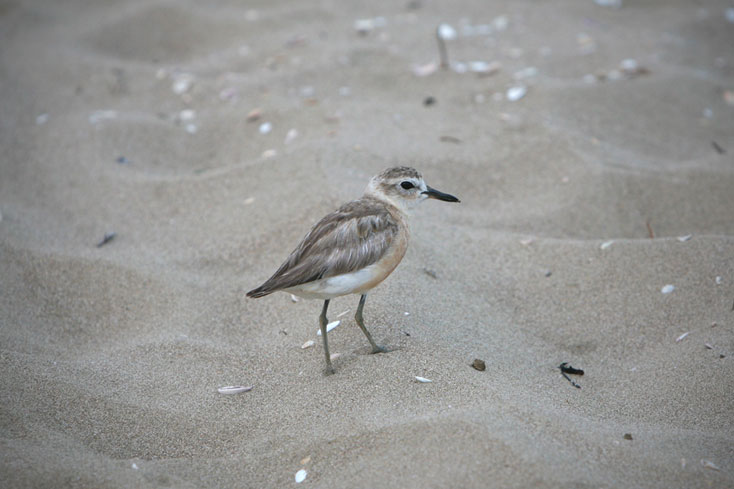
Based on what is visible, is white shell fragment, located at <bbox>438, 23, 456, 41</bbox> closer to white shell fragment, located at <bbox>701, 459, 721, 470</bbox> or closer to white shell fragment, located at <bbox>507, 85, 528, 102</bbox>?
white shell fragment, located at <bbox>507, 85, 528, 102</bbox>

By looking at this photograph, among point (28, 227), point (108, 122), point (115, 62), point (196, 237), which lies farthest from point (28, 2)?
point (196, 237)

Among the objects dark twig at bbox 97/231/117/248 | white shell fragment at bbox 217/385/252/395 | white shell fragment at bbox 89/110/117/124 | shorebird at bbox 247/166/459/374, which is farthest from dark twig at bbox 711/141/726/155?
white shell fragment at bbox 89/110/117/124

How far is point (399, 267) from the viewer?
408 cm

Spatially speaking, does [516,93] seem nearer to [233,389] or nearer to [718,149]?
[718,149]

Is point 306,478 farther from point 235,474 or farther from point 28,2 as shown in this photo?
point 28,2

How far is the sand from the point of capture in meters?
2.85

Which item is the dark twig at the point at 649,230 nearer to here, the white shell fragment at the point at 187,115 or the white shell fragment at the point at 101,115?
the white shell fragment at the point at 187,115

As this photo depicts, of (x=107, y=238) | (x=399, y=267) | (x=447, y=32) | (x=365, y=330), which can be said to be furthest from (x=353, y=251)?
(x=447, y=32)

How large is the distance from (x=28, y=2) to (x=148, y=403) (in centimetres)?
660

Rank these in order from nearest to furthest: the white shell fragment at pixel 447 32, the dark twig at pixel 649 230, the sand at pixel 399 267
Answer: the sand at pixel 399 267, the dark twig at pixel 649 230, the white shell fragment at pixel 447 32

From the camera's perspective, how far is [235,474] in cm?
280

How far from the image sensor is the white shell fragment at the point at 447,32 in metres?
7.00

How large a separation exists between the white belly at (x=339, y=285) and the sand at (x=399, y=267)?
43 cm

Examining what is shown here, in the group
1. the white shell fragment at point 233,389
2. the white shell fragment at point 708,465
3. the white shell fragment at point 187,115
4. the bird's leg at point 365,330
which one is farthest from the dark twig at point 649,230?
the white shell fragment at point 187,115
